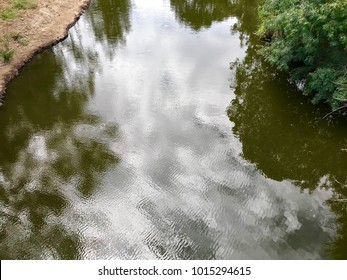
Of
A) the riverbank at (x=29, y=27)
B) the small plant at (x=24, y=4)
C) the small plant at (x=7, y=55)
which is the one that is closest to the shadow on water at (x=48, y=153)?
the riverbank at (x=29, y=27)

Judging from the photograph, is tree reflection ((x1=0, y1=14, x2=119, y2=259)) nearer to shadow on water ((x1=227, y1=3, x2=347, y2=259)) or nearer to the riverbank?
the riverbank

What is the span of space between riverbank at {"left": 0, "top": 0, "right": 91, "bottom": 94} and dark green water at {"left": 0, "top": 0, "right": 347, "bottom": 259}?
58 centimetres

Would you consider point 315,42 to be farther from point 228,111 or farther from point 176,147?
point 176,147

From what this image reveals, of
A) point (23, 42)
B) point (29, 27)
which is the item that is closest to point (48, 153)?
point (23, 42)

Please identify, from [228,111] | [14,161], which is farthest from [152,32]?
[14,161]

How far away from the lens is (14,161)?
11430 mm

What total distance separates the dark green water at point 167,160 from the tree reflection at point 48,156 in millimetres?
39


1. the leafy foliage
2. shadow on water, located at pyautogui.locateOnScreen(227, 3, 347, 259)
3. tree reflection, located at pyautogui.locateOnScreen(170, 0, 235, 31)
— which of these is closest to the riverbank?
tree reflection, located at pyautogui.locateOnScreen(170, 0, 235, 31)

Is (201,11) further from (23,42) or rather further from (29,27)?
(23,42)

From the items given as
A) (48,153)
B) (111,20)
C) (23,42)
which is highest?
(23,42)

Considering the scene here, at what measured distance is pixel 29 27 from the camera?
60.3 ft

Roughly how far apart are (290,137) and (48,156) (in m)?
8.01

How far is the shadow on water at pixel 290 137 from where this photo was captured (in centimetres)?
1048

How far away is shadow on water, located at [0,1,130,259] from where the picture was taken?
362 inches
